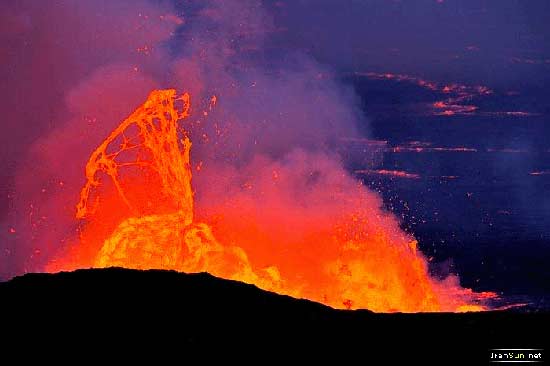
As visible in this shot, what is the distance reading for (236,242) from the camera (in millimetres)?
39531

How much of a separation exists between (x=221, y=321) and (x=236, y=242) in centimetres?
2262

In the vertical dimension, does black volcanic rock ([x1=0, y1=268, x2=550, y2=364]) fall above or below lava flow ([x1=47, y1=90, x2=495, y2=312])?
below

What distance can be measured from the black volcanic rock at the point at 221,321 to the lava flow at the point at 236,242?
29.7 feet

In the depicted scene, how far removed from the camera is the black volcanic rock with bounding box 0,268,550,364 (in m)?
16.0

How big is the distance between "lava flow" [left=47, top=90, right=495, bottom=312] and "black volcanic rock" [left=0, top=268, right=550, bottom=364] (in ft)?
29.7

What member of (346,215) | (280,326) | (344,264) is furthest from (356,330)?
(346,215)

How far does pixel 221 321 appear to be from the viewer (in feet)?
55.5

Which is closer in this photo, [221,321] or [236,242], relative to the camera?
[221,321]

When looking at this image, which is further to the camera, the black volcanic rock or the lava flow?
the lava flow

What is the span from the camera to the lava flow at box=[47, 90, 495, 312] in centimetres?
3017

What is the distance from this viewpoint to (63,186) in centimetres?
4788

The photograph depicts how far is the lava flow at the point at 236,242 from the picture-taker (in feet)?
99.0

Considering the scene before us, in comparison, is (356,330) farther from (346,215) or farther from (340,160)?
(340,160)

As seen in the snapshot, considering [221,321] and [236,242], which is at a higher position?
[236,242]
